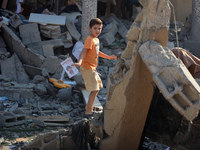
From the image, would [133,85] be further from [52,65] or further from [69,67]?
[52,65]

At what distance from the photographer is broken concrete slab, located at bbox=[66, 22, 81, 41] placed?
33.7 feet

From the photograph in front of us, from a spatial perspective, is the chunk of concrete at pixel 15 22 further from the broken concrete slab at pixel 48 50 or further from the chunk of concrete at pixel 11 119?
the chunk of concrete at pixel 11 119

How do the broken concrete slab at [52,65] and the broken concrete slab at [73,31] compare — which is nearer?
the broken concrete slab at [52,65]

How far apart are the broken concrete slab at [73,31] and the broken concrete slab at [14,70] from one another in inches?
82.9

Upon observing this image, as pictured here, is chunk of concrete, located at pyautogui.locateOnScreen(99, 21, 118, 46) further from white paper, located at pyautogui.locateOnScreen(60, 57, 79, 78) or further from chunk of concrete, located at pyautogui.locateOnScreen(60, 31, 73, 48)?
white paper, located at pyautogui.locateOnScreen(60, 57, 79, 78)

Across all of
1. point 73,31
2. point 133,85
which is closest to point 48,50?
point 73,31

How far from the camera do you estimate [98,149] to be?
434 cm

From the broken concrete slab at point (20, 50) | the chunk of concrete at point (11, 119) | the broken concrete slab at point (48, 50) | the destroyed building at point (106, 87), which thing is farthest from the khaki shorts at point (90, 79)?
the broken concrete slab at point (48, 50)

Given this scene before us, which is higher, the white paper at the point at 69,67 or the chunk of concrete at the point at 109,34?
the chunk of concrete at the point at 109,34

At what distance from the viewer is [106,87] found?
4.75 metres

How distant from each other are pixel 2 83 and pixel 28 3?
6.59 meters

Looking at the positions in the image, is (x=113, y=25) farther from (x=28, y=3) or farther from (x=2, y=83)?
(x=2, y=83)

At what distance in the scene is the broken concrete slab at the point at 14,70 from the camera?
8.59 meters

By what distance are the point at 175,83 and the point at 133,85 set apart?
36.3 inches
